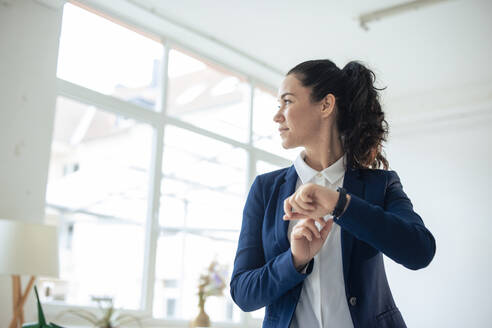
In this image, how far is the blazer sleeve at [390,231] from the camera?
950 millimetres

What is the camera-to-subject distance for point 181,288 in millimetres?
5785

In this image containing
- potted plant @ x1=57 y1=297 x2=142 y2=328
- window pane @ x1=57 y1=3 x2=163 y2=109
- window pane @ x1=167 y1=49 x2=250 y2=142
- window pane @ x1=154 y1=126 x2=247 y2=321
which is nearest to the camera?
potted plant @ x1=57 y1=297 x2=142 y2=328

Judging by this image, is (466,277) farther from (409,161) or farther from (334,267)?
(334,267)

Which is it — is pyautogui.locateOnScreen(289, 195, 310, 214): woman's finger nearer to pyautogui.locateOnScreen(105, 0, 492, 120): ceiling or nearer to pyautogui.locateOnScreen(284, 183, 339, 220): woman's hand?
pyautogui.locateOnScreen(284, 183, 339, 220): woman's hand

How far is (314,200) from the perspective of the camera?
0.96m

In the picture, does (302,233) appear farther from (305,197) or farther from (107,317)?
(107,317)

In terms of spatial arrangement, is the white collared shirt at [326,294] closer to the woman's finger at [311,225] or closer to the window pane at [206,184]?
the woman's finger at [311,225]

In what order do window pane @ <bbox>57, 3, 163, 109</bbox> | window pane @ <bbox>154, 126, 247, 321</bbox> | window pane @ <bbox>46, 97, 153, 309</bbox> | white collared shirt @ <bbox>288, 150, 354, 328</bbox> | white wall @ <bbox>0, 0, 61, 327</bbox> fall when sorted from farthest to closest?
window pane @ <bbox>154, 126, 247, 321</bbox>
window pane @ <bbox>46, 97, 153, 309</bbox>
window pane @ <bbox>57, 3, 163, 109</bbox>
white wall @ <bbox>0, 0, 61, 327</bbox>
white collared shirt @ <bbox>288, 150, 354, 328</bbox>

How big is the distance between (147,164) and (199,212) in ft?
4.49

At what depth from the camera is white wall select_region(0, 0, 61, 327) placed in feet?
11.2

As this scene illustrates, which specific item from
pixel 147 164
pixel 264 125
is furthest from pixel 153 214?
A: pixel 264 125

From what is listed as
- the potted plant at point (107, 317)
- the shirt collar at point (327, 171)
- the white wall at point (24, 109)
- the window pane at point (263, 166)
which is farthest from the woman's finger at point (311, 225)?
the window pane at point (263, 166)

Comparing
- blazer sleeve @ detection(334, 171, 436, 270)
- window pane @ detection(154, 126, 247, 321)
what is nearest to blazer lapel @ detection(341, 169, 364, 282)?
blazer sleeve @ detection(334, 171, 436, 270)

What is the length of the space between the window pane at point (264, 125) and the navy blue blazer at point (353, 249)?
463 centimetres
